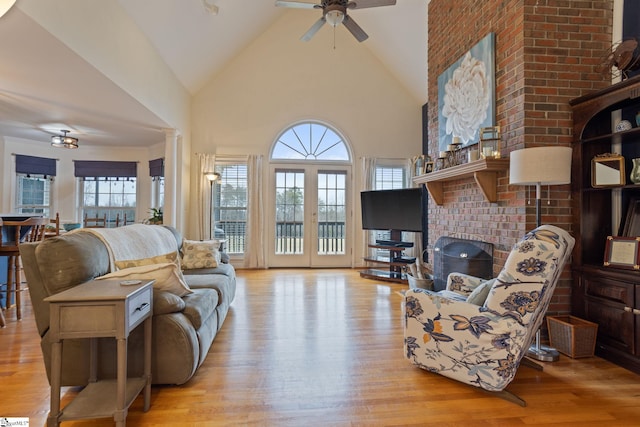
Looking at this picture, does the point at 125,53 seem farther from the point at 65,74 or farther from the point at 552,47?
the point at 552,47

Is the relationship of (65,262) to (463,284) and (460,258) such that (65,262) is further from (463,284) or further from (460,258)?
(460,258)

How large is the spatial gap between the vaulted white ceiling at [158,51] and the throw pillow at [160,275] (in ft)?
6.11

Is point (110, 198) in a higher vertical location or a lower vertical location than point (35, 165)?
lower

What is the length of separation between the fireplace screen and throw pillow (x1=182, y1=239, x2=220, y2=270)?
263 centimetres

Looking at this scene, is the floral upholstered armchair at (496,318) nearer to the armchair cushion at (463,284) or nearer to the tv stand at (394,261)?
the armchair cushion at (463,284)

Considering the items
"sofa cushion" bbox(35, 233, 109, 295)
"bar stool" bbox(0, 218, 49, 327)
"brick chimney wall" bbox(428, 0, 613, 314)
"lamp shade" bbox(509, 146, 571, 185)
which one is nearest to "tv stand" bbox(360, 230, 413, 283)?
"brick chimney wall" bbox(428, 0, 613, 314)

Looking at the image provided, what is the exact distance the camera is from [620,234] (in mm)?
2559

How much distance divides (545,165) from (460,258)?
53.9 inches

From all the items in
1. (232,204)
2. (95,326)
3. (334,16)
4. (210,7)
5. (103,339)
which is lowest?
(103,339)

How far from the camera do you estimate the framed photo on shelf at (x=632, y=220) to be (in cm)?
247

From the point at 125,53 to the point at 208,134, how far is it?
2.73m

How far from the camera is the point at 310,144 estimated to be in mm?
6383

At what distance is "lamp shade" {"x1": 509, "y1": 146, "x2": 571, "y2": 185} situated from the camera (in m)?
2.29

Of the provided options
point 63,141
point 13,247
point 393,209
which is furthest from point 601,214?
point 63,141
